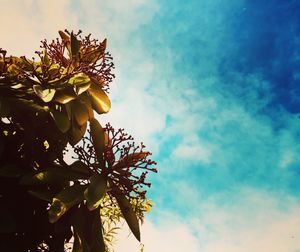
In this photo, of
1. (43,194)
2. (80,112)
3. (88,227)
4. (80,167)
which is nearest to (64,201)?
(43,194)

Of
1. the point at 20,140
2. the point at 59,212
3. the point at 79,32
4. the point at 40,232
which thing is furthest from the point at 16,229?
the point at 79,32

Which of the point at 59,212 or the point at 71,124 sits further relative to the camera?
the point at 71,124

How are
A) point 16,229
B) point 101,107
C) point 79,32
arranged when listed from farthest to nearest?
point 79,32 < point 101,107 < point 16,229

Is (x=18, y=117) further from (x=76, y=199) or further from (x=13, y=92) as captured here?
(x=76, y=199)

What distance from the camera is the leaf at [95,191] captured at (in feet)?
8.44

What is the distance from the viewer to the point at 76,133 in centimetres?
306

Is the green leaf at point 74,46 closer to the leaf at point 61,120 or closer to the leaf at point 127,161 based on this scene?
the leaf at point 61,120

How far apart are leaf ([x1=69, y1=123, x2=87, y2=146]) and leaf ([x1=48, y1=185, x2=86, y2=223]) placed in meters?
0.44

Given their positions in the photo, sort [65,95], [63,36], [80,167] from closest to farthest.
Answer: [65,95], [80,167], [63,36]

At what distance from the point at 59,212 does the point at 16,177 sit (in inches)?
26.0

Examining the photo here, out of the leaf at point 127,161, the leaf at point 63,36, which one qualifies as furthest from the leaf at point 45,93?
the leaf at point 63,36

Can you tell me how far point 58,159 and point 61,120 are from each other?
0.50 metres

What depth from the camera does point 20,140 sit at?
10.4ft

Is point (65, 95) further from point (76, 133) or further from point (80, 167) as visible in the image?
point (80, 167)
